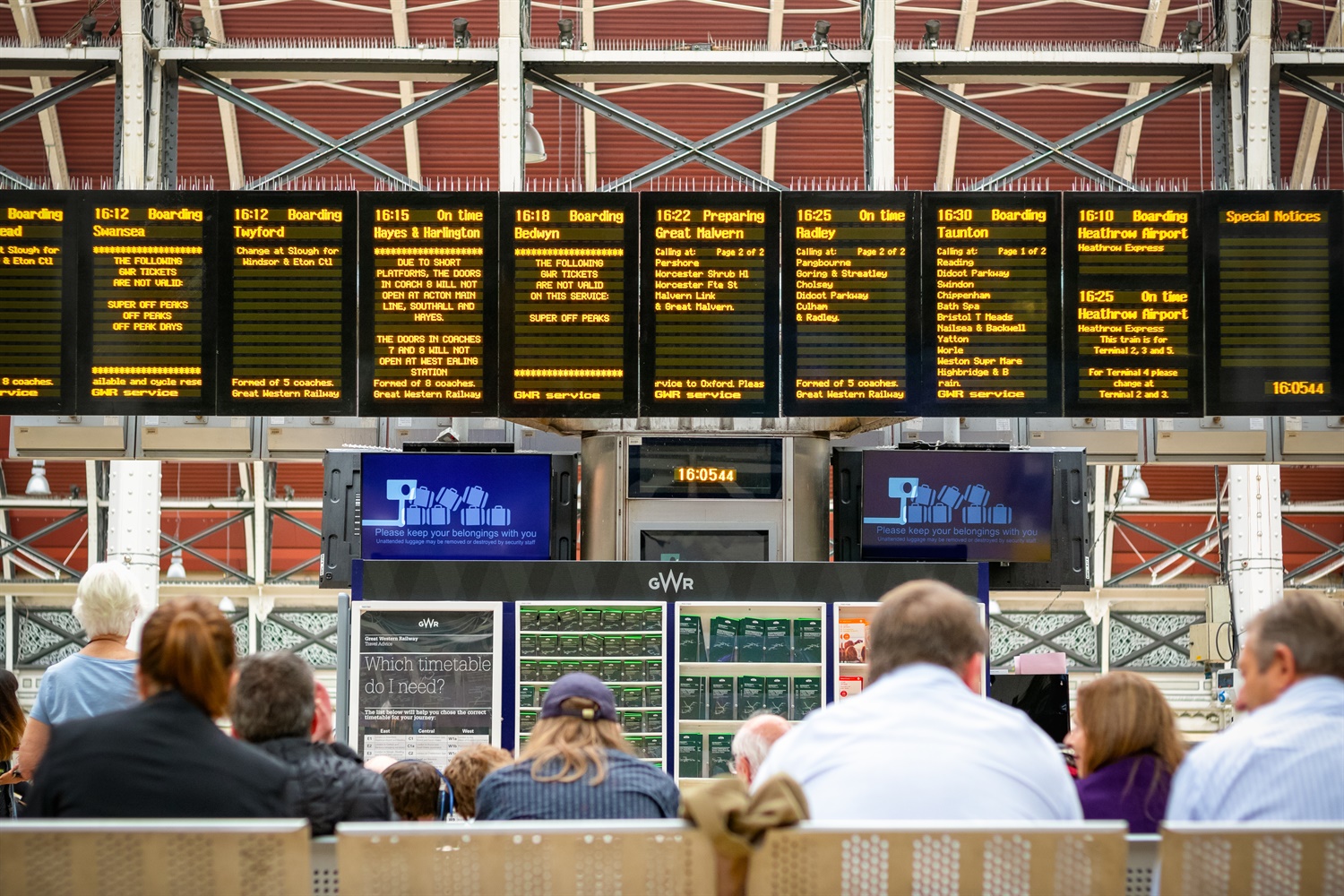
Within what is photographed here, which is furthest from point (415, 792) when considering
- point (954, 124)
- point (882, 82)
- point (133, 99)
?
point (954, 124)

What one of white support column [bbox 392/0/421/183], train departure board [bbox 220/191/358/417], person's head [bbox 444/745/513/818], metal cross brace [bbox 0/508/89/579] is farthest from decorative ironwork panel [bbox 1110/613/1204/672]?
person's head [bbox 444/745/513/818]

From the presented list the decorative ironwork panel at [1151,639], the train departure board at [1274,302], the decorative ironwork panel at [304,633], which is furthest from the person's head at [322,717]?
the decorative ironwork panel at [1151,639]

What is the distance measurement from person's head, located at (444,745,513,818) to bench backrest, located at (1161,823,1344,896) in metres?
3.10

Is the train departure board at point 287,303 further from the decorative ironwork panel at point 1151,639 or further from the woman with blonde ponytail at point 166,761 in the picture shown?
the decorative ironwork panel at point 1151,639

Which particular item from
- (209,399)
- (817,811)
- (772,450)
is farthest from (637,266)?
(817,811)

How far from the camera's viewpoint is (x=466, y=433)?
34.3ft

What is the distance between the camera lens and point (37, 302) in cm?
828

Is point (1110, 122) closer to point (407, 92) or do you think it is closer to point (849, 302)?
point (849, 302)

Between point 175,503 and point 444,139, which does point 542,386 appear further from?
point 175,503

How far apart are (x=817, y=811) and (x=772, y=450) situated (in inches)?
265

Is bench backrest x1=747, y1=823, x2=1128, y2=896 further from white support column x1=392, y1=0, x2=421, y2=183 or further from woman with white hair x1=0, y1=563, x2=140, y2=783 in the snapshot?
white support column x1=392, y1=0, x2=421, y2=183

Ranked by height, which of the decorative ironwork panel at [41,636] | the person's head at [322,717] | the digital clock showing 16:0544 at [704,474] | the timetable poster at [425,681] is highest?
the digital clock showing 16:0544 at [704,474]

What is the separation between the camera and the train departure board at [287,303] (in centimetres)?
814

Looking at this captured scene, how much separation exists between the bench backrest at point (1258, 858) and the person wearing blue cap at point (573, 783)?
1420 millimetres
